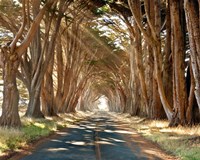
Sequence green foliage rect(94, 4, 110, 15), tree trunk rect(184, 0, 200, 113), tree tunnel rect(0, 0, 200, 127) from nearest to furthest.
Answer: tree trunk rect(184, 0, 200, 113), tree tunnel rect(0, 0, 200, 127), green foliage rect(94, 4, 110, 15)

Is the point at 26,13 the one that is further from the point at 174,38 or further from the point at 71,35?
the point at 71,35

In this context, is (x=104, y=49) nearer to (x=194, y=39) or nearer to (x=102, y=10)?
(x=102, y=10)

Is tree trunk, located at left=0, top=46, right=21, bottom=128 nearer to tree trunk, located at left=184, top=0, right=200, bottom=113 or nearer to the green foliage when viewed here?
tree trunk, located at left=184, top=0, right=200, bottom=113

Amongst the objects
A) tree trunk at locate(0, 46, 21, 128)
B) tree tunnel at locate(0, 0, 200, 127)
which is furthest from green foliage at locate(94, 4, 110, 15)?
tree trunk at locate(0, 46, 21, 128)

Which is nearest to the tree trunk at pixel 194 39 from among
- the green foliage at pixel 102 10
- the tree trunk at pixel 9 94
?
the tree trunk at pixel 9 94

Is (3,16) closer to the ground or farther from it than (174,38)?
farther from it

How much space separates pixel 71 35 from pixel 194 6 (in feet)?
69.5

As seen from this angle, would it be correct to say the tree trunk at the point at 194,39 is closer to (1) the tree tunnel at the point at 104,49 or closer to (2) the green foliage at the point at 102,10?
(1) the tree tunnel at the point at 104,49

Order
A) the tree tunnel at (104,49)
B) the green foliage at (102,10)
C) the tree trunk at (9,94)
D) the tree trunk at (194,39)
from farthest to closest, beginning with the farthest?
the green foliage at (102,10), the tree tunnel at (104,49), the tree trunk at (9,94), the tree trunk at (194,39)

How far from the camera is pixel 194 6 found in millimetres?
12359

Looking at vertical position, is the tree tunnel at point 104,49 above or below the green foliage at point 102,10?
below

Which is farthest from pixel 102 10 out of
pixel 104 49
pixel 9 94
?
pixel 104 49

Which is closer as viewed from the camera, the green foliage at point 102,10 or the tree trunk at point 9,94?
the tree trunk at point 9,94

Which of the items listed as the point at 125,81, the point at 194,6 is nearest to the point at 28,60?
the point at 194,6
